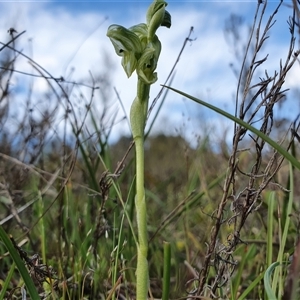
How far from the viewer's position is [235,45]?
99.7 inches

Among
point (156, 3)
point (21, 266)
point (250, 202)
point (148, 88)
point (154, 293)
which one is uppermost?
point (156, 3)

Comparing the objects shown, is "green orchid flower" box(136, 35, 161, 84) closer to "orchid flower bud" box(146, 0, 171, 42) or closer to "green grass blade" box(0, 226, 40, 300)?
"orchid flower bud" box(146, 0, 171, 42)

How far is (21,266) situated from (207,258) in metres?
0.33

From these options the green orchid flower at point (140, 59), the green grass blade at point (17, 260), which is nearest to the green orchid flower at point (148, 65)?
the green orchid flower at point (140, 59)

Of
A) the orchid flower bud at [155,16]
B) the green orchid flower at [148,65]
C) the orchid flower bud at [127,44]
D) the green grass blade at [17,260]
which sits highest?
the orchid flower bud at [155,16]

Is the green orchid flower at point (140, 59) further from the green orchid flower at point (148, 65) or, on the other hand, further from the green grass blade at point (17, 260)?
the green grass blade at point (17, 260)

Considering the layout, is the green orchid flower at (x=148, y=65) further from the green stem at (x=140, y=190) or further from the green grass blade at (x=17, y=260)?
the green grass blade at (x=17, y=260)

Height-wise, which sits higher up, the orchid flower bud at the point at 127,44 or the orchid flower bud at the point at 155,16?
the orchid flower bud at the point at 155,16

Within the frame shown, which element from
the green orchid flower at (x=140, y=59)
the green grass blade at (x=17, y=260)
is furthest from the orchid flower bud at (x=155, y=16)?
the green grass blade at (x=17, y=260)

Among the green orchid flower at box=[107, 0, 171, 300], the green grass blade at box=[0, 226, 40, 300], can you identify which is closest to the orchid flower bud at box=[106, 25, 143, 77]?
the green orchid flower at box=[107, 0, 171, 300]

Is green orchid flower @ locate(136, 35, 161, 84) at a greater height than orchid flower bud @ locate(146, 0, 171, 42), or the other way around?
orchid flower bud @ locate(146, 0, 171, 42)

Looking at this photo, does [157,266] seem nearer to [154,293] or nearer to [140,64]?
[154,293]

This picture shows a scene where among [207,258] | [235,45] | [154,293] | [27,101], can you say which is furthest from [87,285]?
[235,45]

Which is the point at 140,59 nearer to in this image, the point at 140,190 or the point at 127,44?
the point at 127,44
